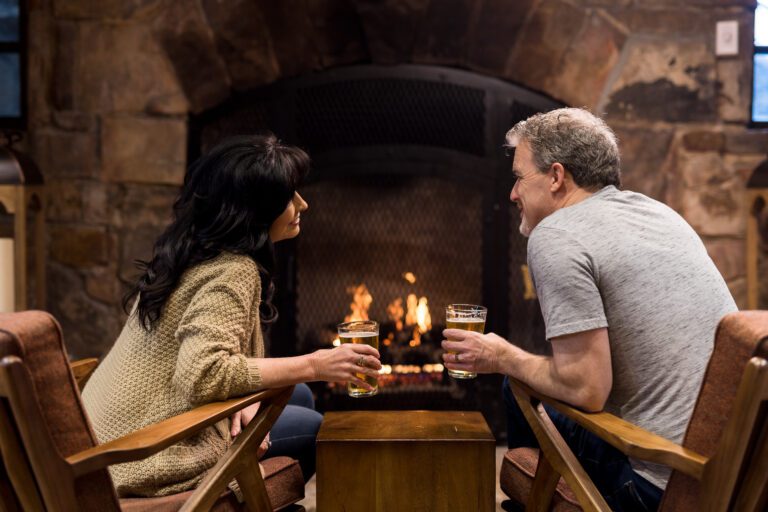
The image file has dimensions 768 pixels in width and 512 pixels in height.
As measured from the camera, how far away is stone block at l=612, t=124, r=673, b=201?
3.35 m

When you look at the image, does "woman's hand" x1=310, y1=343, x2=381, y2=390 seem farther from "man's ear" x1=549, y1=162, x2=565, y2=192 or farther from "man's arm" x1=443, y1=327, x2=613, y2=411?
"man's ear" x1=549, y1=162, x2=565, y2=192

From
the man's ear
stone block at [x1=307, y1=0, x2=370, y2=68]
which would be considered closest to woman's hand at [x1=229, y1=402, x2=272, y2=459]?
the man's ear

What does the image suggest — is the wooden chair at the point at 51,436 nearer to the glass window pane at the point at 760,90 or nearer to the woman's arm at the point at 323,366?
the woman's arm at the point at 323,366

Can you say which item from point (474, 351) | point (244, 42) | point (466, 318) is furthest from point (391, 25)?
point (474, 351)

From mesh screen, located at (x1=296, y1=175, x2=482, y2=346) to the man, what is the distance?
5.92ft

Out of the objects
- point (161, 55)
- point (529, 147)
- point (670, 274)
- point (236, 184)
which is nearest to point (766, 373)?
point (670, 274)

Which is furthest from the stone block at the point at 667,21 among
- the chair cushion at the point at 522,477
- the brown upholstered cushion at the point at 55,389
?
the brown upholstered cushion at the point at 55,389

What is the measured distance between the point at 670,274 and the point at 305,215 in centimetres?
217

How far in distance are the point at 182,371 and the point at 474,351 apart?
710 mm

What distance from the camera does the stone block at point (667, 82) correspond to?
10.9 feet

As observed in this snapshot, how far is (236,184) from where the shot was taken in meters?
1.79

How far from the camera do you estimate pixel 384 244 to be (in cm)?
356

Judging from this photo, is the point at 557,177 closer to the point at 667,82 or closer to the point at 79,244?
the point at 667,82

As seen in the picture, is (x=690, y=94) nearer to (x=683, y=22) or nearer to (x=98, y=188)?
(x=683, y=22)
